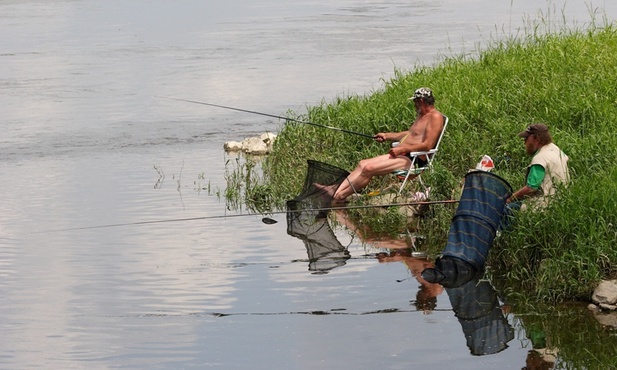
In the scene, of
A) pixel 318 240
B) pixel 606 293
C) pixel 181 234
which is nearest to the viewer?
pixel 606 293

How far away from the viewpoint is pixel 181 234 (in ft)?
41.6

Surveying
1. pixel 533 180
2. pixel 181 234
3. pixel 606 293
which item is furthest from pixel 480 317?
pixel 181 234

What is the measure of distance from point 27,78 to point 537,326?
1903 centimetres

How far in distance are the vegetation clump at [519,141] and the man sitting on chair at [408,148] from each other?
31 cm

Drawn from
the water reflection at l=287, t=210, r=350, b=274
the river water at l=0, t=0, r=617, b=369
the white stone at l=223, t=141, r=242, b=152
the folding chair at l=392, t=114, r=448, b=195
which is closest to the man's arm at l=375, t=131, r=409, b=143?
the folding chair at l=392, t=114, r=448, b=195

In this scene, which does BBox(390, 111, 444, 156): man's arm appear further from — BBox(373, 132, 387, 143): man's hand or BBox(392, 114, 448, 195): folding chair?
BBox(373, 132, 387, 143): man's hand

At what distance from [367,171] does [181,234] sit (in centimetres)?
194

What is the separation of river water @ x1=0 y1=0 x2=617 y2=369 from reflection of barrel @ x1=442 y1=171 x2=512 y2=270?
47 centimetres

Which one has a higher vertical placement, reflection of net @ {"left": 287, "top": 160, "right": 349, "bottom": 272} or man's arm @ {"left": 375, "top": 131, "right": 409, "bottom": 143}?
man's arm @ {"left": 375, "top": 131, "right": 409, "bottom": 143}

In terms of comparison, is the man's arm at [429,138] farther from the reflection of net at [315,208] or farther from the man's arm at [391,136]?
the reflection of net at [315,208]

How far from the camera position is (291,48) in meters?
29.7

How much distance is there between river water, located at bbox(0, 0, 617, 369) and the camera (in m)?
8.90

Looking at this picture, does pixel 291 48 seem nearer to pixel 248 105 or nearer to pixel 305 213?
pixel 248 105

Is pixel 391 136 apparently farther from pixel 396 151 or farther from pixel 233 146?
pixel 233 146
